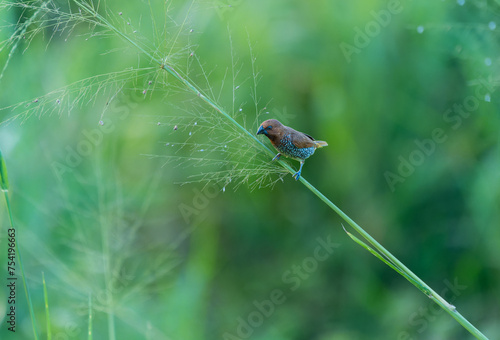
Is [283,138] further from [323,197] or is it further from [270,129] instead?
[323,197]

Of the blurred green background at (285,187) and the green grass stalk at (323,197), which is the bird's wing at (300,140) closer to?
the green grass stalk at (323,197)

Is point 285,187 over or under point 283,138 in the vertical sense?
under

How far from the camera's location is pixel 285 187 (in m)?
1.48

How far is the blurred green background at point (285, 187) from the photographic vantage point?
52.3 inches

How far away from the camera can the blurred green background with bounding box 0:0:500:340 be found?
4.36 feet

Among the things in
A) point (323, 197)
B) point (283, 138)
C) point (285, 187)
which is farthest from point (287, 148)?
point (285, 187)

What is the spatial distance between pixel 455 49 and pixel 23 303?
57.2 inches

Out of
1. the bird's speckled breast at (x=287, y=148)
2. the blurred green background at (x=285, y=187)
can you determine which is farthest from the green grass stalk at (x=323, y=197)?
the blurred green background at (x=285, y=187)

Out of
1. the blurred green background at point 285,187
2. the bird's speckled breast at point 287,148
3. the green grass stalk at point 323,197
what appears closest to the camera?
the green grass stalk at point 323,197

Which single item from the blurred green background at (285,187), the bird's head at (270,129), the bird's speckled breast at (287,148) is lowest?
the blurred green background at (285,187)

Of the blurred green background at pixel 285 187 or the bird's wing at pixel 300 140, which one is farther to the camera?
the blurred green background at pixel 285 187

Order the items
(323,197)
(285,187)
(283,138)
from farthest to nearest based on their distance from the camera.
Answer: (285,187) → (283,138) → (323,197)

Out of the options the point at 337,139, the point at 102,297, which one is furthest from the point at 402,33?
the point at 102,297

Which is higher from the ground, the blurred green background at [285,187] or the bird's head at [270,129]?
the bird's head at [270,129]
